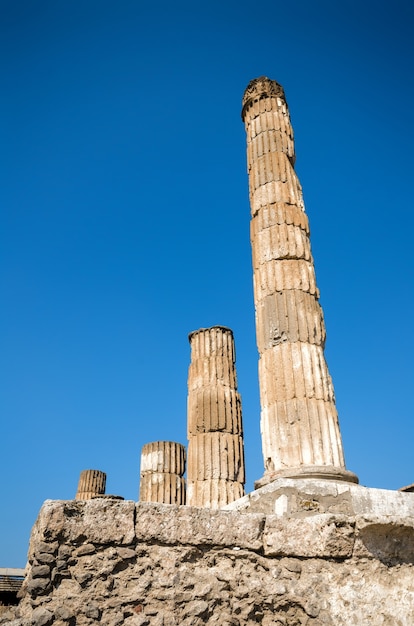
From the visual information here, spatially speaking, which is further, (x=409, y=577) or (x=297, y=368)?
(x=297, y=368)

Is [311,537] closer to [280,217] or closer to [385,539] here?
[385,539]

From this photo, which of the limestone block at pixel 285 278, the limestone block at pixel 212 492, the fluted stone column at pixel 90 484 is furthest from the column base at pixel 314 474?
the fluted stone column at pixel 90 484

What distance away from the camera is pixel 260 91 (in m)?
9.43

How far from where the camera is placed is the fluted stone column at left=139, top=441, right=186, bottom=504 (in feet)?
44.7

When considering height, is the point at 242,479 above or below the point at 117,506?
above

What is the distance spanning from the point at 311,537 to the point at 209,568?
812mm

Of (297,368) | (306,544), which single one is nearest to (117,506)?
(306,544)

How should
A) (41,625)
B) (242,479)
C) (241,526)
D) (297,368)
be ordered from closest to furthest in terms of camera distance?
1. (41,625)
2. (241,526)
3. (297,368)
4. (242,479)

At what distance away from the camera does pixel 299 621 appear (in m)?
3.86

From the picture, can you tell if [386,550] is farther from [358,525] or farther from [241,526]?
[241,526]

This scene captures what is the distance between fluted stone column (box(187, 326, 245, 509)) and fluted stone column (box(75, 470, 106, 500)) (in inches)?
298

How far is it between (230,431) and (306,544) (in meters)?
7.65

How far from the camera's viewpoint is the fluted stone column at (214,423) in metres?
11.0

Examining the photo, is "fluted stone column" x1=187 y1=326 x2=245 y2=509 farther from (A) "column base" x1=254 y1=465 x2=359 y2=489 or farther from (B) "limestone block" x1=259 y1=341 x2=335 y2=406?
(A) "column base" x1=254 y1=465 x2=359 y2=489
